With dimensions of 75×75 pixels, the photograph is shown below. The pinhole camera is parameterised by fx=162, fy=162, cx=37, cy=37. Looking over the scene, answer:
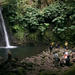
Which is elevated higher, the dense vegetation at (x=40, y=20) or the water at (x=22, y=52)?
the dense vegetation at (x=40, y=20)

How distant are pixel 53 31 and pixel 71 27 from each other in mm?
2263

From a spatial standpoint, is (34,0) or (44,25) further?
(34,0)

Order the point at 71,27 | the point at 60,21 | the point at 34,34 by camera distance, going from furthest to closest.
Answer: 1. the point at 34,34
2. the point at 60,21
3. the point at 71,27

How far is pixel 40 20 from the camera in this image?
17.7 meters

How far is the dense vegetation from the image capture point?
16172 millimetres

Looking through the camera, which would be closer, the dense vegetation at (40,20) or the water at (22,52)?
the water at (22,52)

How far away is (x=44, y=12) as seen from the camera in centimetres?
1772

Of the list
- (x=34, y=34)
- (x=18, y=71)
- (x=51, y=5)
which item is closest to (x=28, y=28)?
(x=34, y=34)

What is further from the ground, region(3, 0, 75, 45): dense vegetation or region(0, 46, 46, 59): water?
region(3, 0, 75, 45): dense vegetation

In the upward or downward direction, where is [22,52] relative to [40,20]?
downward

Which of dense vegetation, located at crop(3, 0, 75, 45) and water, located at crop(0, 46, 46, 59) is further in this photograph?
dense vegetation, located at crop(3, 0, 75, 45)

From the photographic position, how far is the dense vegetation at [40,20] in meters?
16.2

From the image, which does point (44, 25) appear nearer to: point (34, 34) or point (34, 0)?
point (34, 34)

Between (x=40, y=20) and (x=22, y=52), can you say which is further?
(x=40, y=20)
